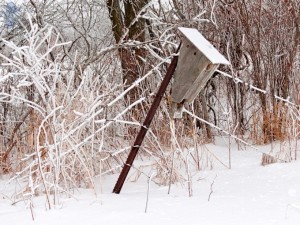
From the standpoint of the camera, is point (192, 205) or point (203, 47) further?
point (203, 47)

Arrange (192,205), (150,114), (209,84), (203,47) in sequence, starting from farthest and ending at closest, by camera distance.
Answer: (209,84), (150,114), (203,47), (192,205)

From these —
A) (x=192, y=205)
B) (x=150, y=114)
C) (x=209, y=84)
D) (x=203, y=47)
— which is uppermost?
(x=203, y=47)

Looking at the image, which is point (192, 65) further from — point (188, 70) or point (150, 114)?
point (150, 114)

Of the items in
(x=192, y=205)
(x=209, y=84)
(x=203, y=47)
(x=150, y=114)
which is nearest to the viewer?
(x=192, y=205)

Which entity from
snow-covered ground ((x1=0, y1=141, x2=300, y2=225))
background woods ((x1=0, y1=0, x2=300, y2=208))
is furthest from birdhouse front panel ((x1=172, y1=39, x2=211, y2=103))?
background woods ((x1=0, y1=0, x2=300, y2=208))

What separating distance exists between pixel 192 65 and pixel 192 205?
92 centimetres

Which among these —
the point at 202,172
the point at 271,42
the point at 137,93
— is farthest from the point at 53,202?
the point at 271,42

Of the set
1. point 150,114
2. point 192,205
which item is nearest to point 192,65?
point 150,114

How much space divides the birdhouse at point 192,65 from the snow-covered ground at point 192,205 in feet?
2.31

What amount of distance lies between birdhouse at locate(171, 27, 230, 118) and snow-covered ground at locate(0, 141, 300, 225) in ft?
2.31

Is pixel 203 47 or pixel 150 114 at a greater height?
pixel 203 47

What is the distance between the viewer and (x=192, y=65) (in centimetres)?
360

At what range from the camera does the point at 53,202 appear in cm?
344

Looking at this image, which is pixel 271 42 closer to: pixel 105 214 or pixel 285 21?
pixel 285 21
